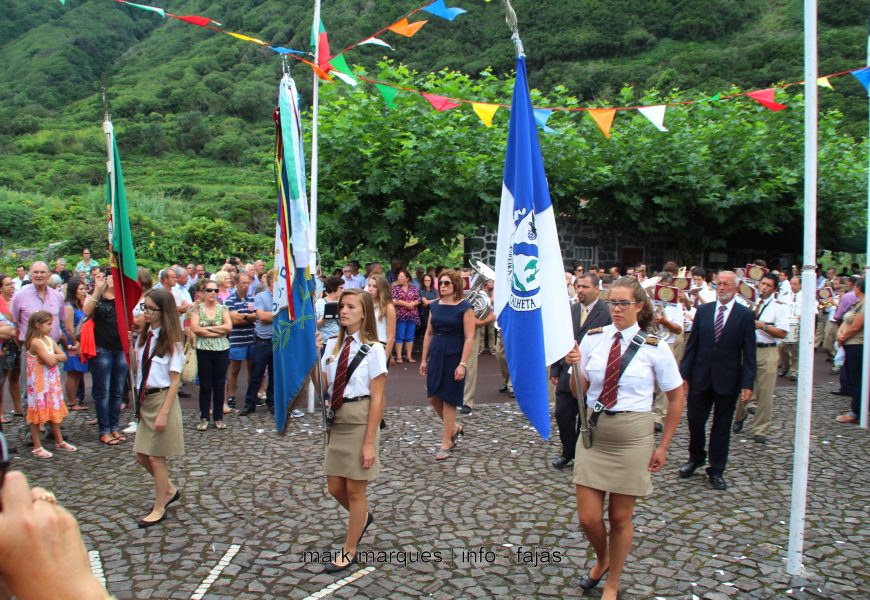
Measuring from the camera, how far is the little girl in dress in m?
6.81

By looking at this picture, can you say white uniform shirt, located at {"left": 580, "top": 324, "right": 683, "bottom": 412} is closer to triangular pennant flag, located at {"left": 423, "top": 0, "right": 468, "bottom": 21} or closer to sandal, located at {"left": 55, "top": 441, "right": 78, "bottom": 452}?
triangular pennant flag, located at {"left": 423, "top": 0, "right": 468, "bottom": 21}

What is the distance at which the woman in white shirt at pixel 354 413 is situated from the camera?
170 inches

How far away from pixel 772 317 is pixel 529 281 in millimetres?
4854

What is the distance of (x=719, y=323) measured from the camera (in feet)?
20.3

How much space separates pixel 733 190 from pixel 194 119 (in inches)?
2025

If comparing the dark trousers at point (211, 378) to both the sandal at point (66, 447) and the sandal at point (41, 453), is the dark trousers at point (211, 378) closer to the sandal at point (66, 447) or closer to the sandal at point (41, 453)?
the sandal at point (66, 447)

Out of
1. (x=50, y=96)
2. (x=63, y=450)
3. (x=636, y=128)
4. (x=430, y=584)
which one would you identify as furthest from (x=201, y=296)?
(x=50, y=96)

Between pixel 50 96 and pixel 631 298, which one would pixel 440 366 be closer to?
pixel 631 298

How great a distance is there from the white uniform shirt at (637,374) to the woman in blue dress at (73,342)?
707cm

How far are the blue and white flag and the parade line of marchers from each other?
1251mm

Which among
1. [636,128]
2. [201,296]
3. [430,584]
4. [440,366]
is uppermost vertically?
[636,128]

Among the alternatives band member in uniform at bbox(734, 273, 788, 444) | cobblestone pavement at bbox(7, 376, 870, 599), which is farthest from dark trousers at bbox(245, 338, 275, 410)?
band member in uniform at bbox(734, 273, 788, 444)

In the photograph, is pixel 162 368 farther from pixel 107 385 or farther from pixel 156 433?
pixel 107 385

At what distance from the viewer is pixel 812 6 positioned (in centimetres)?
426
